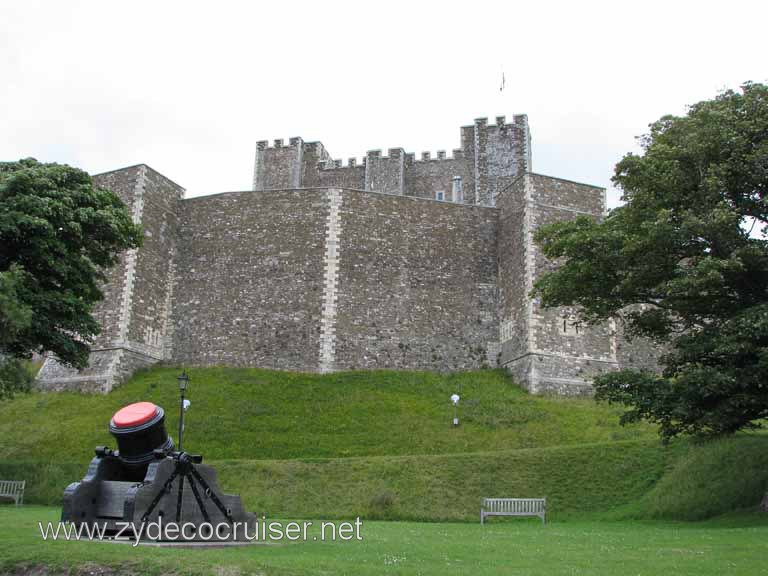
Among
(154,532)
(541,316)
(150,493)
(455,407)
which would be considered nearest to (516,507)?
(154,532)

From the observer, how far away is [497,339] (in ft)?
109

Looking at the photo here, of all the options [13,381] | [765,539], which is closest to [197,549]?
[765,539]

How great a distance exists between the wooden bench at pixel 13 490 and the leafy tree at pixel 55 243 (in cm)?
255

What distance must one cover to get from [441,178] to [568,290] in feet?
106

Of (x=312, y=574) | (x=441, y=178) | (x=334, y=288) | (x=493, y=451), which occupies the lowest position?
(x=312, y=574)

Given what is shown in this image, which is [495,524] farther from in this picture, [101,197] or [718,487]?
[101,197]

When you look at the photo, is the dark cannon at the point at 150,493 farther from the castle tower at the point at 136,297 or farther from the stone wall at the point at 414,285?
the stone wall at the point at 414,285

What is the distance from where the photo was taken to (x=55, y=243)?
20.7m

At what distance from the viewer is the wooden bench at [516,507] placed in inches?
703

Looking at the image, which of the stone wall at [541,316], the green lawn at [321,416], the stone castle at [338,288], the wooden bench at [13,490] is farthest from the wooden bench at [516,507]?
the stone castle at [338,288]

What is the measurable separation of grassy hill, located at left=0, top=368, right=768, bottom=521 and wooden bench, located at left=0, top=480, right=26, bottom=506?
68cm

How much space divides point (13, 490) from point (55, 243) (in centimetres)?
599

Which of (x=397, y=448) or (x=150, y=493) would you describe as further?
(x=397, y=448)

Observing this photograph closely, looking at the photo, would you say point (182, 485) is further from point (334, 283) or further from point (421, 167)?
point (421, 167)
